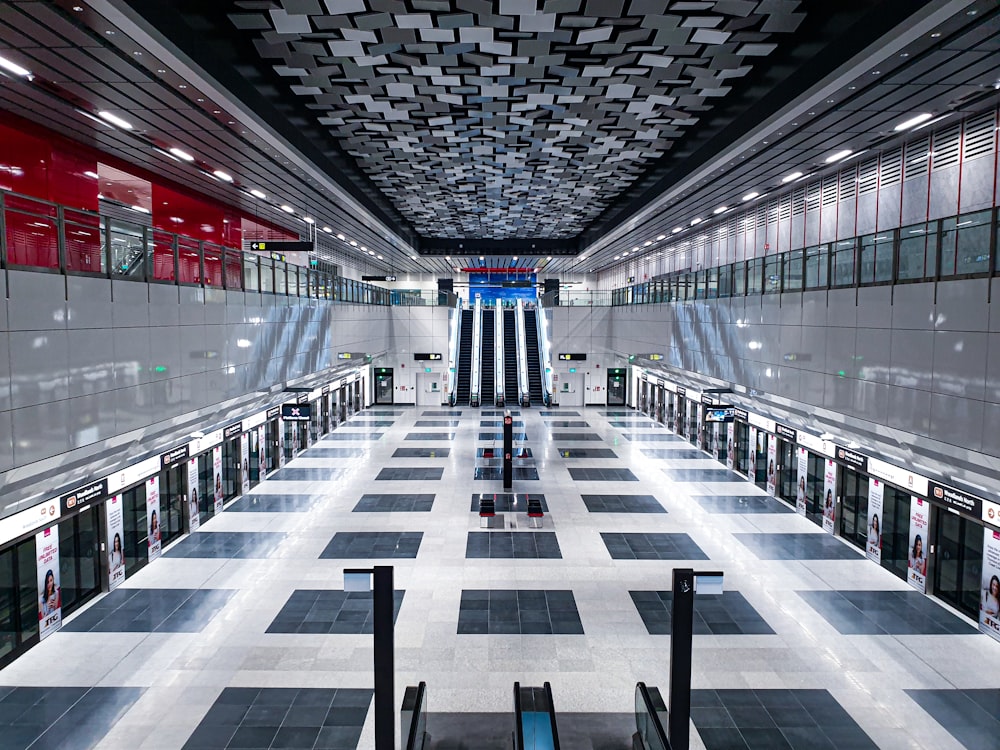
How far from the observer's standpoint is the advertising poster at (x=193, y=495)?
41.3ft

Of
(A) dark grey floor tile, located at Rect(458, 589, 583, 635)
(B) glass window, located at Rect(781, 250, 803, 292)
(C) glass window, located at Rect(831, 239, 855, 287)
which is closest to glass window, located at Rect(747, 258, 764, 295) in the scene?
(B) glass window, located at Rect(781, 250, 803, 292)

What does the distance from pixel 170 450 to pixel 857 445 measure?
11.9 m

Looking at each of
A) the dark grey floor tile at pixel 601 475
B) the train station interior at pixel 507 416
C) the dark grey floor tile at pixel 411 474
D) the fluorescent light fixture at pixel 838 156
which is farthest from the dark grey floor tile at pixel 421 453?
the fluorescent light fixture at pixel 838 156

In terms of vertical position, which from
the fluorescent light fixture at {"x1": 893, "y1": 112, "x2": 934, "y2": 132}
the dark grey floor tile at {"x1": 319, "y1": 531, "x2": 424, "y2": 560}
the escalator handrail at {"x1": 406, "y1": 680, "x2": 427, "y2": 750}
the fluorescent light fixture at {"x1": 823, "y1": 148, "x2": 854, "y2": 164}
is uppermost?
the fluorescent light fixture at {"x1": 823, "y1": 148, "x2": 854, "y2": 164}

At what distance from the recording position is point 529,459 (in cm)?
1917

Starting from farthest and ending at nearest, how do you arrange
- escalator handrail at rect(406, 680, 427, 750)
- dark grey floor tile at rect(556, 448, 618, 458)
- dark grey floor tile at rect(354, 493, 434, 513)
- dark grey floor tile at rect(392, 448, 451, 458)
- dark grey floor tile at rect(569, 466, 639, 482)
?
dark grey floor tile at rect(556, 448, 618, 458)
dark grey floor tile at rect(392, 448, 451, 458)
dark grey floor tile at rect(569, 466, 639, 482)
dark grey floor tile at rect(354, 493, 434, 513)
escalator handrail at rect(406, 680, 427, 750)

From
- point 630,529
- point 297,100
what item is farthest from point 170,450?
point 630,529

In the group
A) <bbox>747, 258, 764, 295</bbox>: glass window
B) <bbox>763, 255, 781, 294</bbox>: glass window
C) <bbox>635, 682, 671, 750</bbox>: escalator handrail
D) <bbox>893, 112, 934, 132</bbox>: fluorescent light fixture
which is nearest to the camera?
→ <bbox>635, 682, 671, 750</bbox>: escalator handrail

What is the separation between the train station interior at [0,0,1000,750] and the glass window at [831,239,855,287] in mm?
56

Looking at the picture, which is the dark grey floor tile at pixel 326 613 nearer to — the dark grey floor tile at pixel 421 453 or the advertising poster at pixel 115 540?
the advertising poster at pixel 115 540

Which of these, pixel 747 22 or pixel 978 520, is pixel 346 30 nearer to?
pixel 747 22

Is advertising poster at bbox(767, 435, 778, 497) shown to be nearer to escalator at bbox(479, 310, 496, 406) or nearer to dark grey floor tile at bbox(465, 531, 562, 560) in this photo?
dark grey floor tile at bbox(465, 531, 562, 560)

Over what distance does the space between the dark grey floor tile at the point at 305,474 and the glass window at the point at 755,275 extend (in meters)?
11.1

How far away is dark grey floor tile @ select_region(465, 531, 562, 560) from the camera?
448 inches
